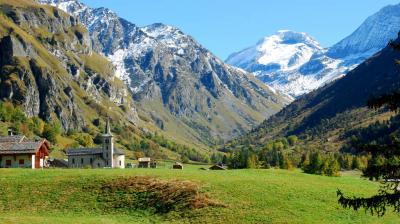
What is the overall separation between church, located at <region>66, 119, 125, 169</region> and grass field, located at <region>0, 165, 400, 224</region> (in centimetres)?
6240

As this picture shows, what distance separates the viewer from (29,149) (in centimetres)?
11381

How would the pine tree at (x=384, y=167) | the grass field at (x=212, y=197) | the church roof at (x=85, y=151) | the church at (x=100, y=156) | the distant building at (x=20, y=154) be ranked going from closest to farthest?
1. the pine tree at (x=384, y=167)
2. the grass field at (x=212, y=197)
3. the distant building at (x=20, y=154)
4. the church at (x=100, y=156)
5. the church roof at (x=85, y=151)

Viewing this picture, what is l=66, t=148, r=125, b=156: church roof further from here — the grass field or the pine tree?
the pine tree

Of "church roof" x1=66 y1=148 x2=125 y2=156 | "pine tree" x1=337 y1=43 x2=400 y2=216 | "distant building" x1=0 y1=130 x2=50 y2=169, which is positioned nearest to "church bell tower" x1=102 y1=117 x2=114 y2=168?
"church roof" x1=66 y1=148 x2=125 y2=156

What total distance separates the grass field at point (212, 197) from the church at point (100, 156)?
62.4 metres

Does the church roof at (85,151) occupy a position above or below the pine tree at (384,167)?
above

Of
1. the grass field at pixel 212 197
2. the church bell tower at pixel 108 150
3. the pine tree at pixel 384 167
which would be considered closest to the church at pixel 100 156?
the church bell tower at pixel 108 150

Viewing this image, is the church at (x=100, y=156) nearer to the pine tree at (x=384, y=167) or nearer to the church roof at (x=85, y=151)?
the church roof at (x=85, y=151)

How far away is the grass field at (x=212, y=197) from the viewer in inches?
2430

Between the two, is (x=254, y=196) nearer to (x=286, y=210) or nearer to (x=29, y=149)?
(x=286, y=210)

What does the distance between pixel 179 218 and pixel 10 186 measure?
26.8 m

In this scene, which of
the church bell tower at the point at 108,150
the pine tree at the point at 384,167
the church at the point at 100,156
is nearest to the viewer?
the pine tree at the point at 384,167

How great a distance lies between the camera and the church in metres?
147

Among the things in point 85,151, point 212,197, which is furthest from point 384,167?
point 85,151
